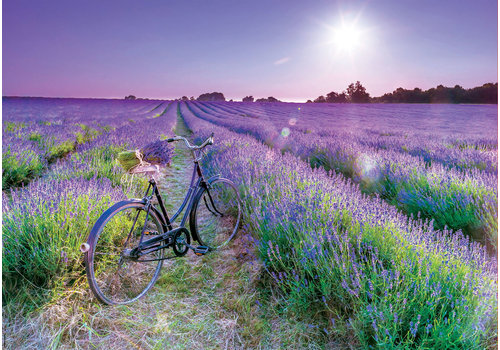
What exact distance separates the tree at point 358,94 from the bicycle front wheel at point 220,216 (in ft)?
171

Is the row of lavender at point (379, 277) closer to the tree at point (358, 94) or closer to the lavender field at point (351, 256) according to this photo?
the lavender field at point (351, 256)

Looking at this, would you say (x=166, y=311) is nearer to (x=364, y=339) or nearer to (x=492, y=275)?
(x=364, y=339)

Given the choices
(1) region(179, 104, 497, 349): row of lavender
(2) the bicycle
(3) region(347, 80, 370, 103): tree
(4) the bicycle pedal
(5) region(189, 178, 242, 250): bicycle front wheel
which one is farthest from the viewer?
(3) region(347, 80, 370, 103): tree

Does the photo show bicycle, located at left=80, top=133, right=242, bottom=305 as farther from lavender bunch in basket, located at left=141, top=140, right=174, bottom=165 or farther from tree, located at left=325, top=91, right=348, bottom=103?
tree, located at left=325, top=91, right=348, bottom=103

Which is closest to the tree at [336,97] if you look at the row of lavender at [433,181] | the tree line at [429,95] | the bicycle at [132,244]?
the tree line at [429,95]

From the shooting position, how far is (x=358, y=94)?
51.0 meters

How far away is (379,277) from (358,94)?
180ft

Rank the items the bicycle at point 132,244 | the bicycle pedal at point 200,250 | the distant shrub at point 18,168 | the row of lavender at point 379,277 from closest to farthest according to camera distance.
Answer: the row of lavender at point 379,277, the bicycle at point 132,244, the bicycle pedal at point 200,250, the distant shrub at point 18,168

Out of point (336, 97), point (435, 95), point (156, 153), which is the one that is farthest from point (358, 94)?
point (156, 153)

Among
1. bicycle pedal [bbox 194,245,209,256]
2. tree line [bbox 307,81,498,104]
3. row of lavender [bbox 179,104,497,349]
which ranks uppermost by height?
tree line [bbox 307,81,498,104]

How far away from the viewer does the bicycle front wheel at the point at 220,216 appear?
9.88ft

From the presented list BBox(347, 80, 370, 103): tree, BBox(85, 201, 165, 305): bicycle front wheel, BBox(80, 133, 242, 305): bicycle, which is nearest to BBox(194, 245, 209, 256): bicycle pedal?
BBox(80, 133, 242, 305): bicycle

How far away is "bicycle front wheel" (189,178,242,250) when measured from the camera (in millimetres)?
3012

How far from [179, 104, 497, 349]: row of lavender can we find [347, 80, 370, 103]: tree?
174ft
